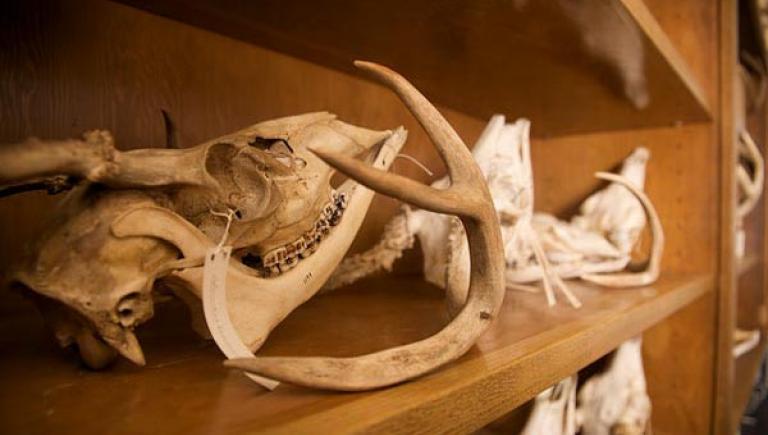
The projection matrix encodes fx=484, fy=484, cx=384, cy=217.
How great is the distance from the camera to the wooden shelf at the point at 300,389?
0.26 meters

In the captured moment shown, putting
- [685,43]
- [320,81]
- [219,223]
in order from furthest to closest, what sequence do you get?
[685,43], [320,81], [219,223]

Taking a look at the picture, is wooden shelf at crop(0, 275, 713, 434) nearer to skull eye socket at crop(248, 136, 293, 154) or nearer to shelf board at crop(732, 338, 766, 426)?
skull eye socket at crop(248, 136, 293, 154)

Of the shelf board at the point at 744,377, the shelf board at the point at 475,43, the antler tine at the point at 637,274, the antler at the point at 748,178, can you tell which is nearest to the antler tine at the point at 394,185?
the shelf board at the point at 475,43

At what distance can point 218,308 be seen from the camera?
1.03ft

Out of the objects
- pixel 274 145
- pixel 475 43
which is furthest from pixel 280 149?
pixel 475 43

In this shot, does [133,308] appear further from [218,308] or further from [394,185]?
[394,185]

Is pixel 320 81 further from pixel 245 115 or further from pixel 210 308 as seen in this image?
pixel 210 308

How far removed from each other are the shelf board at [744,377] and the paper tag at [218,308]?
146 centimetres

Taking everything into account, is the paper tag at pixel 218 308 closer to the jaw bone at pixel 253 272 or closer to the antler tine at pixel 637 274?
the jaw bone at pixel 253 272

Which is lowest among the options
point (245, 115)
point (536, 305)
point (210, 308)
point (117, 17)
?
point (536, 305)

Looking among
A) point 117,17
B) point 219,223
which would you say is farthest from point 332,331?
point 117,17

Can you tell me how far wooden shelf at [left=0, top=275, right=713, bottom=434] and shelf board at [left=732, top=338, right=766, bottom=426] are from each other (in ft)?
3.82

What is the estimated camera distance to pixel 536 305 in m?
0.61

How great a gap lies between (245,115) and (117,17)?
18cm
